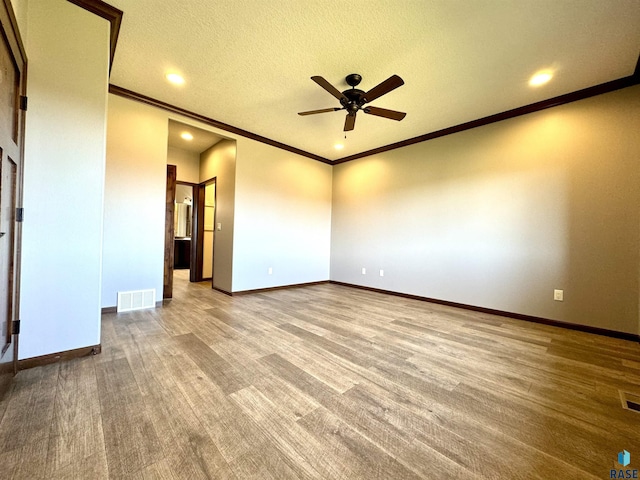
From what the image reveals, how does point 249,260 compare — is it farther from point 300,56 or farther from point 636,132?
point 636,132

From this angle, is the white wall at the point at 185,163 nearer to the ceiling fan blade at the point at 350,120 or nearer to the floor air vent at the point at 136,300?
the floor air vent at the point at 136,300

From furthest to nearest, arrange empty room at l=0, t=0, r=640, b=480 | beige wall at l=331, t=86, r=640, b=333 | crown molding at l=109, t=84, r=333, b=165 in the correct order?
1. crown molding at l=109, t=84, r=333, b=165
2. beige wall at l=331, t=86, r=640, b=333
3. empty room at l=0, t=0, r=640, b=480

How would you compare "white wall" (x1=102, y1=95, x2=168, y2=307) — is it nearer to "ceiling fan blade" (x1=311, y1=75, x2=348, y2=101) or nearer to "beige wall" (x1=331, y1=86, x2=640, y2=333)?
"ceiling fan blade" (x1=311, y1=75, x2=348, y2=101)

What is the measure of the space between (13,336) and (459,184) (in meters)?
4.94

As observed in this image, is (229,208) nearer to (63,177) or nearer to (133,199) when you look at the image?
(133,199)

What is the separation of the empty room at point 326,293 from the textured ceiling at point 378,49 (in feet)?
0.08

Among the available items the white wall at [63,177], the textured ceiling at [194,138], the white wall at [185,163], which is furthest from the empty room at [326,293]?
the white wall at [185,163]

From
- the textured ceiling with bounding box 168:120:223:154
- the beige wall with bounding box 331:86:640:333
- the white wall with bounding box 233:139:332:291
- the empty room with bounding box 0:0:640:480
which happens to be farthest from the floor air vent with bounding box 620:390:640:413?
the textured ceiling with bounding box 168:120:223:154

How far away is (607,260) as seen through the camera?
2.77m

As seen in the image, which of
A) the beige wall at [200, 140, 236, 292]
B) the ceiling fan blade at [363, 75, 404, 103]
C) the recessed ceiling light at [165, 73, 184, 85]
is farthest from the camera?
the beige wall at [200, 140, 236, 292]

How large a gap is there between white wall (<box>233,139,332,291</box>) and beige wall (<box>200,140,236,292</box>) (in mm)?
123

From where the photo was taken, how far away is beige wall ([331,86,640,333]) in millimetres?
2717

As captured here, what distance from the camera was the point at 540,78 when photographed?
268 cm

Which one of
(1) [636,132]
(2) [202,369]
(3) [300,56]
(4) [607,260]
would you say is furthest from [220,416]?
(1) [636,132]
